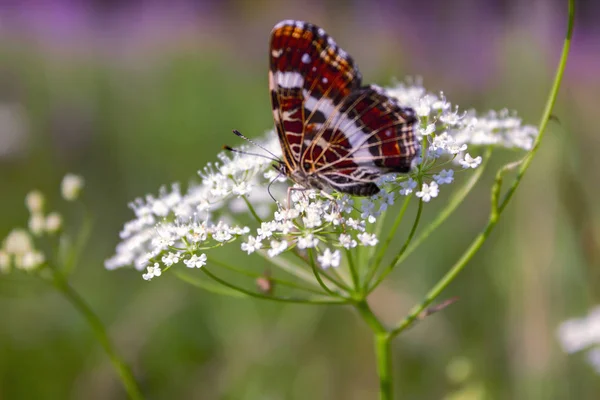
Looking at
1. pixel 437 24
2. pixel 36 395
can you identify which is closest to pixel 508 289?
pixel 36 395

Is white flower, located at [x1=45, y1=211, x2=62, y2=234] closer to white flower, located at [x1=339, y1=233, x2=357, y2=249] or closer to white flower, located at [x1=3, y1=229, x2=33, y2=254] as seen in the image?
white flower, located at [x1=3, y1=229, x2=33, y2=254]

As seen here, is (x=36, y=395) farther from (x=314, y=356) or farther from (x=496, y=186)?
(x=496, y=186)

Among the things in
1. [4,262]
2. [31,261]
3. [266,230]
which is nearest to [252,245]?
[266,230]

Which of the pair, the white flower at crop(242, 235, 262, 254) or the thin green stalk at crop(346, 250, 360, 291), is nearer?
the thin green stalk at crop(346, 250, 360, 291)

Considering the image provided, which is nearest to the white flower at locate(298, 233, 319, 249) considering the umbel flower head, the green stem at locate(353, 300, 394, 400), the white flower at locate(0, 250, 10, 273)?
the umbel flower head

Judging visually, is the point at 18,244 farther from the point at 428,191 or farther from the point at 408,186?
the point at 428,191

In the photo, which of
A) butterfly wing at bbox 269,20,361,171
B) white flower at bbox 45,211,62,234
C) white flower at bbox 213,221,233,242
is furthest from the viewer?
white flower at bbox 45,211,62,234

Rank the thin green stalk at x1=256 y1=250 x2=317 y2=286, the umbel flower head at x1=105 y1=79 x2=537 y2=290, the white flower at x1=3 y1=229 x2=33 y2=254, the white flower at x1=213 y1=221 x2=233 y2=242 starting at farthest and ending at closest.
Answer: the white flower at x1=3 y1=229 x2=33 y2=254 < the thin green stalk at x1=256 y1=250 x2=317 y2=286 < the white flower at x1=213 y1=221 x2=233 y2=242 < the umbel flower head at x1=105 y1=79 x2=537 y2=290

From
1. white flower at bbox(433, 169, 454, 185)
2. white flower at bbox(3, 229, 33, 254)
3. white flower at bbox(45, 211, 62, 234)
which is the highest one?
white flower at bbox(45, 211, 62, 234)
